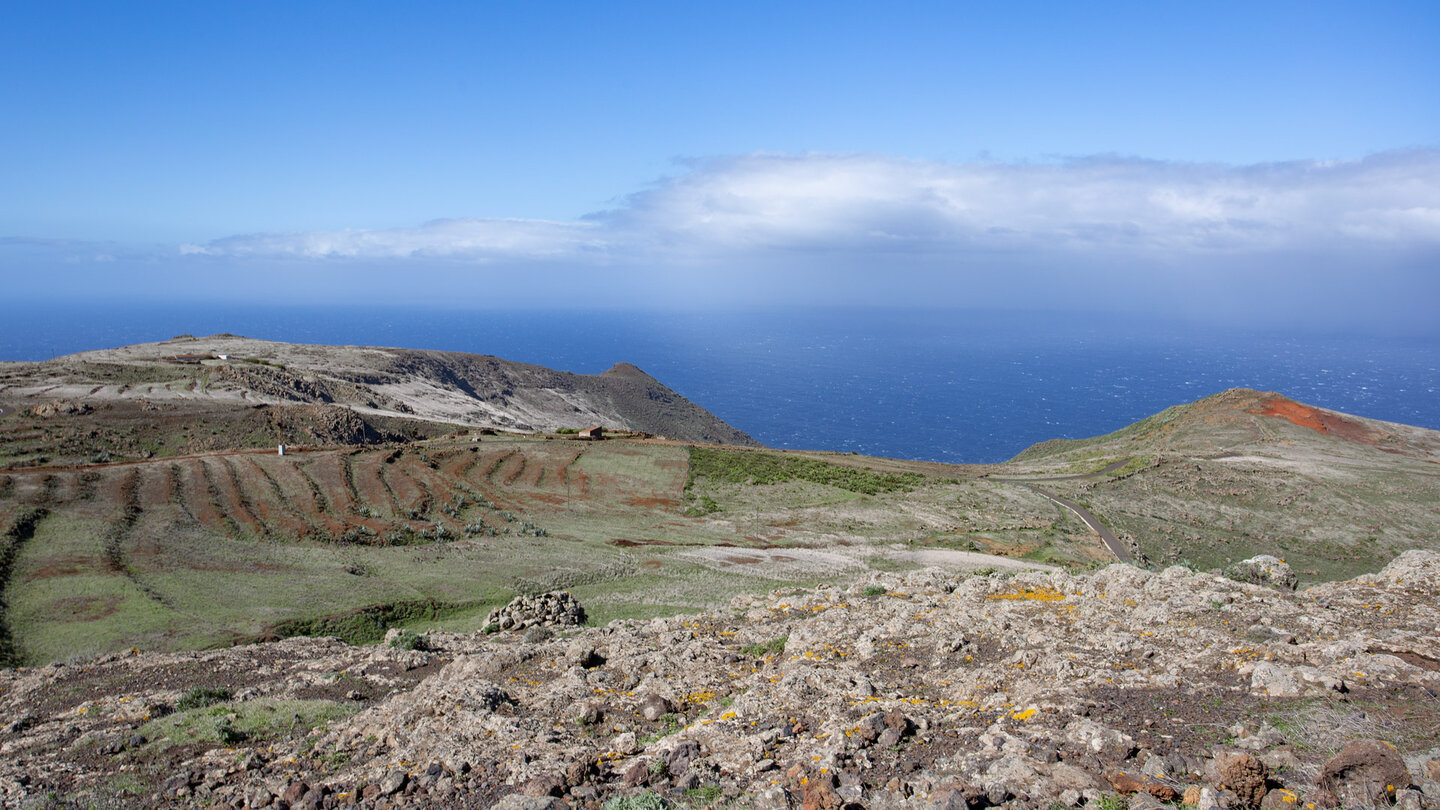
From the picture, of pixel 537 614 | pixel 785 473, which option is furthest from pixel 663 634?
pixel 785 473

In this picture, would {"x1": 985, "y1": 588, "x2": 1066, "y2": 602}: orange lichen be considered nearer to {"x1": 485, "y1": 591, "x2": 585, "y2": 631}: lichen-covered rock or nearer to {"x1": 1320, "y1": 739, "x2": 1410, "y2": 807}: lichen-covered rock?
{"x1": 1320, "y1": 739, "x2": 1410, "y2": 807}: lichen-covered rock

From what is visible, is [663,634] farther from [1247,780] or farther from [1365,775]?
[1365,775]

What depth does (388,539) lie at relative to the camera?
27359 millimetres

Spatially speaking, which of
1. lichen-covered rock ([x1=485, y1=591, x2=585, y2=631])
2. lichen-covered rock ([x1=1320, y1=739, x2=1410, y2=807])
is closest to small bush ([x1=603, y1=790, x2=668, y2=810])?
lichen-covered rock ([x1=1320, y1=739, x2=1410, y2=807])

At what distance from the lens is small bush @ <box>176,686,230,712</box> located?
37.8ft

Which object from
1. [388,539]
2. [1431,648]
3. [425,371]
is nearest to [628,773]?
[1431,648]

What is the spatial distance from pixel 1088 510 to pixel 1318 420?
32513 millimetres

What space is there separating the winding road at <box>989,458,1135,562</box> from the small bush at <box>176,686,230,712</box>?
118ft

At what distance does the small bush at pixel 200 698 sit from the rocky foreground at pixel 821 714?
0.05 m

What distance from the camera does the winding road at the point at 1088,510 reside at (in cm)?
3641

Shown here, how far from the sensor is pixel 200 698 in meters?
11.7

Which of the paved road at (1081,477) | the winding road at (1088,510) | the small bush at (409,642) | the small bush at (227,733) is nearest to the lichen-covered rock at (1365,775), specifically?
the small bush at (227,733)

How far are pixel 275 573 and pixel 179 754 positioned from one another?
14640 millimetres

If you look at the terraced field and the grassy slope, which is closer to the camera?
the terraced field
